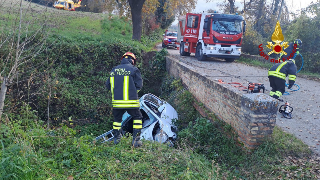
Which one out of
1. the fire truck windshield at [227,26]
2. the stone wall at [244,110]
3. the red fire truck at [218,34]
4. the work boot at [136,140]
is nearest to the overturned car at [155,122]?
the stone wall at [244,110]

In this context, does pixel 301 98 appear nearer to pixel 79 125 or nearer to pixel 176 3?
pixel 79 125

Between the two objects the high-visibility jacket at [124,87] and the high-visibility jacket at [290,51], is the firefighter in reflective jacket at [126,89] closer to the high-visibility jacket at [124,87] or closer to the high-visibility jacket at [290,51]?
the high-visibility jacket at [124,87]

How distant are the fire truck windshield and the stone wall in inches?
259

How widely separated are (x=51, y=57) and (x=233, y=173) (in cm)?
911

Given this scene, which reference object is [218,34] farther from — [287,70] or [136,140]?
[136,140]

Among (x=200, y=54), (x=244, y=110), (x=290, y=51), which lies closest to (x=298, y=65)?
(x=200, y=54)

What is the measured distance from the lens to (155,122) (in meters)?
7.38

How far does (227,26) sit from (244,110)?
926 centimetres

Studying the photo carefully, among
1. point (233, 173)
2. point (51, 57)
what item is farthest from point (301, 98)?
point (51, 57)

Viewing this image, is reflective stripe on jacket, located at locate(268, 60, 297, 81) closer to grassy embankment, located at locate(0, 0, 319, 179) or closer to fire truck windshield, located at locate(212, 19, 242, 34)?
grassy embankment, located at locate(0, 0, 319, 179)

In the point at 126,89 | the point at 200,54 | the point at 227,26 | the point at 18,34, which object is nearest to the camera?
the point at 18,34

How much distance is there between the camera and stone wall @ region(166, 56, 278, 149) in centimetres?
492

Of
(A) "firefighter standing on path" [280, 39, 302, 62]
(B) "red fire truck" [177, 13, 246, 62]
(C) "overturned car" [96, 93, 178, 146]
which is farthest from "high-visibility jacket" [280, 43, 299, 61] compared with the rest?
(B) "red fire truck" [177, 13, 246, 62]

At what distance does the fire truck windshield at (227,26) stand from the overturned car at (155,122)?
22.1 feet
